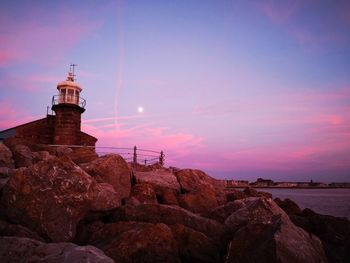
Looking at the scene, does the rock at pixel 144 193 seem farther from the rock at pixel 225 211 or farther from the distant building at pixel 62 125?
the distant building at pixel 62 125

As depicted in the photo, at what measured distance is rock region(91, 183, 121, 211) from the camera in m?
6.86

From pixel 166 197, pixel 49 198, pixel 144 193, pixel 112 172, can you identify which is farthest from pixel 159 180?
pixel 49 198

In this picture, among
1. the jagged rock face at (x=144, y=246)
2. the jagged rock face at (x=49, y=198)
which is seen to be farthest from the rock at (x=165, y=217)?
the jagged rock face at (x=144, y=246)

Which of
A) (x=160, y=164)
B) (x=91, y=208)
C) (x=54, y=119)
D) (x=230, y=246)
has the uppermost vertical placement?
(x=54, y=119)

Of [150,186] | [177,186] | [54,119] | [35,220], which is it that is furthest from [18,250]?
[54,119]

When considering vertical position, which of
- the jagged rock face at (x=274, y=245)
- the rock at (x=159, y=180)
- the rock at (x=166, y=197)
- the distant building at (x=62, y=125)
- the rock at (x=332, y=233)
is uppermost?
the distant building at (x=62, y=125)

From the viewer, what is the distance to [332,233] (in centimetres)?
764

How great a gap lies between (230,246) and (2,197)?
13.7ft

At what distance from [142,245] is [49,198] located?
2.02 m

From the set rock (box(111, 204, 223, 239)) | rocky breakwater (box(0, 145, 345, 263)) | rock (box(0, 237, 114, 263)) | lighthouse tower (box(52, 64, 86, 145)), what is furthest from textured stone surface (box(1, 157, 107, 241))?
lighthouse tower (box(52, 64, 86, 145))

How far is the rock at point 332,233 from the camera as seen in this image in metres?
6.22

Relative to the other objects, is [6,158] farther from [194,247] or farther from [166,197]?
[194,247]

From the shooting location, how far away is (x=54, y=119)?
24.4m

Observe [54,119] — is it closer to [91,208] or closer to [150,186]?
[150,186]
